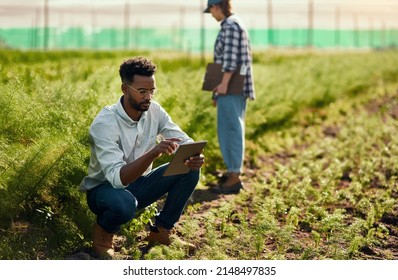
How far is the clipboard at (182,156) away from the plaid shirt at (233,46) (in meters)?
2.74

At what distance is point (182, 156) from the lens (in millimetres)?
5152

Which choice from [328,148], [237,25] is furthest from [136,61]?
[328,148]

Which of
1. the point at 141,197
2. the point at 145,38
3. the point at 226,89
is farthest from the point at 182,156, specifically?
the point at 145,38

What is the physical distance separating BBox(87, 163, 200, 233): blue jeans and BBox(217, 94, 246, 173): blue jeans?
2452 millimetres

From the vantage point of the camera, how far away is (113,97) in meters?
6.82

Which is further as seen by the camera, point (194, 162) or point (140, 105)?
point (194, 162)

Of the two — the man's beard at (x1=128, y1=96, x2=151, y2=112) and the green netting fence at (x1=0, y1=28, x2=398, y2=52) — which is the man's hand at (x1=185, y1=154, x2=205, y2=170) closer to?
the man's beard at (x1=128, y1=96, x2=151, y2=112)

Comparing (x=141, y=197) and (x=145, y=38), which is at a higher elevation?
(x=145, y=38)

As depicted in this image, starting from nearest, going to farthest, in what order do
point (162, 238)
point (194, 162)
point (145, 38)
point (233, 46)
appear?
point (194, 162) → point (162, 238) → point (233, 46) → point (145, 38)

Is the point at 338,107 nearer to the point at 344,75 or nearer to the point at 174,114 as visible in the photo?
the point at 344,75

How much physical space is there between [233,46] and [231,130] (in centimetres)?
84

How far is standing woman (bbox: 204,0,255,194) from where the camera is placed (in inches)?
307

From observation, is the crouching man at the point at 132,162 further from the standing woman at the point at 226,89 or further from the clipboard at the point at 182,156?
the standing woman at the point at 226,89

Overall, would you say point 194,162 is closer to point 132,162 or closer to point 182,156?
point 182,156
